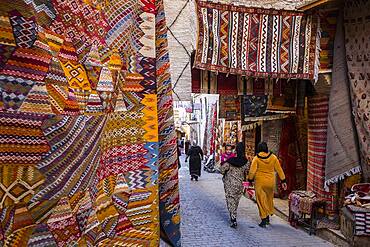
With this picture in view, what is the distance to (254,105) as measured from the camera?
8.14 m

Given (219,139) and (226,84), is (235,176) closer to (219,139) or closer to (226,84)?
(226,84)

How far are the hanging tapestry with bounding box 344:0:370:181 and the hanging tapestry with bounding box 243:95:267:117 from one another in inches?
96.0

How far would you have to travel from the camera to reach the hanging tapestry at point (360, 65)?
5211mm

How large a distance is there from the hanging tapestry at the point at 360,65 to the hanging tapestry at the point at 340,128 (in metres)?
0.10

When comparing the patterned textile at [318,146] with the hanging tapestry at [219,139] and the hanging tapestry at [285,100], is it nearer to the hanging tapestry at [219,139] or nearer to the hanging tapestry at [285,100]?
the hanging tapestry at [285,100]

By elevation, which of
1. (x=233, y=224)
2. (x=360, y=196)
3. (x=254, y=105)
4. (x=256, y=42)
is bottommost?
(x=233, y=224)

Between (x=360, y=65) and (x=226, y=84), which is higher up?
(x=360, y=65)

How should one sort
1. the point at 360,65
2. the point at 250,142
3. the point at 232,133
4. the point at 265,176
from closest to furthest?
the point at 360,65
the point at 265,176
the point at 250,142
the point at 232,133

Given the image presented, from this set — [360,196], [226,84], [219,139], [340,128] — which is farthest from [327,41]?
[219,139]

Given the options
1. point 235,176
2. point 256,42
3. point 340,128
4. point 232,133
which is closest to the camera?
point 256,42

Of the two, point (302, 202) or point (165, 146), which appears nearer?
point (165, 146)

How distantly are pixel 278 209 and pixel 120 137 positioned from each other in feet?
23.5

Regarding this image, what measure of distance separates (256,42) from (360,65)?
5.08 feet

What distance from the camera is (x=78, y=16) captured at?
3.52 feet
